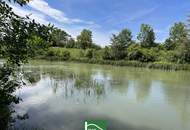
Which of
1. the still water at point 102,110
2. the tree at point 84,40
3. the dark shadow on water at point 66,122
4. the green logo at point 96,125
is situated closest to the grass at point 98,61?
the tree at point 84,40

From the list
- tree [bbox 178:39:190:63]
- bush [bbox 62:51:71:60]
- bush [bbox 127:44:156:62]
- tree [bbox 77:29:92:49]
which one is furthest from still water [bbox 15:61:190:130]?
tree [bbox 77:29:92:49]

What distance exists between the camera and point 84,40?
62625 millimetres

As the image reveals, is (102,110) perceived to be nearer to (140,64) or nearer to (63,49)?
(140,64)

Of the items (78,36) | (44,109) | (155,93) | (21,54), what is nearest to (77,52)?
(78,36)

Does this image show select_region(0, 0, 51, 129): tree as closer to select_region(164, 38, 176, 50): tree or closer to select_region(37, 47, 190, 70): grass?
select_region(37, 47, 190, 70): grass

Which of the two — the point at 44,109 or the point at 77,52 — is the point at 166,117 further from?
the point at 77,52

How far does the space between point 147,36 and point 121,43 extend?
7.82 m

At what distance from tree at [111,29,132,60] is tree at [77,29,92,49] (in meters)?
7.25

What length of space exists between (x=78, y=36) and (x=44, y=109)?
5401 cm

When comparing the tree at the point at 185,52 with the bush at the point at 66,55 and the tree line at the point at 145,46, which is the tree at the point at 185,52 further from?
the bush at the point at 66,55

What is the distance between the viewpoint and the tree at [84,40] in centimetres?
6218

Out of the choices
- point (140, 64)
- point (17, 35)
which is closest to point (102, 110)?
point (17, 35)

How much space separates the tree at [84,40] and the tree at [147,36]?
980 centimetres

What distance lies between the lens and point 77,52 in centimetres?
5500
